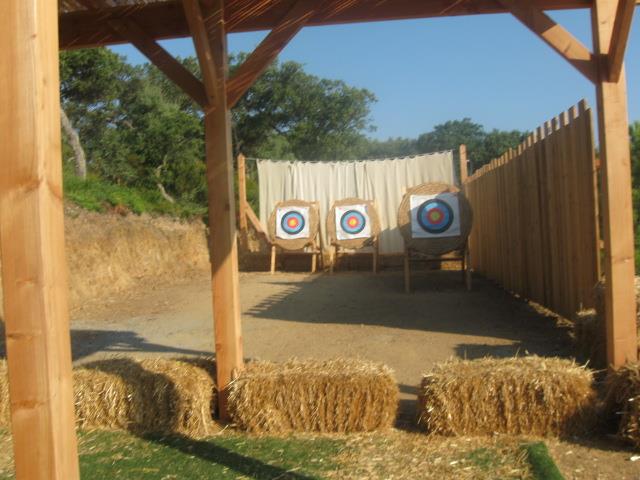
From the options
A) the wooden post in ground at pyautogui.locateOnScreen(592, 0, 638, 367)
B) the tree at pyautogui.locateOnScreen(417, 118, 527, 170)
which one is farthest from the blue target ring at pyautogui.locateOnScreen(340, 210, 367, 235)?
the tree at pyautogui.locateOnScreen(417, 118, 527, 170)

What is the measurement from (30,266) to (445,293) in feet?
26.3

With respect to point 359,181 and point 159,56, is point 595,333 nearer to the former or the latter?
point 159,56

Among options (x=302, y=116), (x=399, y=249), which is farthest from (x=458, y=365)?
(x=302, y=116)

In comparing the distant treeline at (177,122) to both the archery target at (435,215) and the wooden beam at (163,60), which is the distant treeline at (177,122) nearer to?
the archery target at (435,215)

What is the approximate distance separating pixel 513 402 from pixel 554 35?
7.34 ft

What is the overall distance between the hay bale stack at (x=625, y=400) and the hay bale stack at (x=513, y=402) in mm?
93

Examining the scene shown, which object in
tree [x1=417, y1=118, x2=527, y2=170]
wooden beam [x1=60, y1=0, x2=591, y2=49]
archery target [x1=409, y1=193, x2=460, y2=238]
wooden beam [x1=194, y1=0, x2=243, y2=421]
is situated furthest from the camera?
tree [x1=417, y1=118, x2=527, y2=170]

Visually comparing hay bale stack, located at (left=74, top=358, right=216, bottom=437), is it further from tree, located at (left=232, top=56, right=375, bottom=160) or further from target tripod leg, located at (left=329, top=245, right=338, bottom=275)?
tree, located at (left=232, top=56, right=375, bottom=160)

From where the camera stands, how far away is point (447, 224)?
9.99 meters

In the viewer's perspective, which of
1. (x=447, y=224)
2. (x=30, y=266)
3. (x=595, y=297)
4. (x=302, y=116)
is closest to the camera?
(x=30, y=266)

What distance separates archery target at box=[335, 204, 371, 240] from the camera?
1384cm

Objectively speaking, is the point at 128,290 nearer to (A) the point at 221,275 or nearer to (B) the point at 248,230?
(B) the point at 248,230

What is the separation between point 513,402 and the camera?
139 inches

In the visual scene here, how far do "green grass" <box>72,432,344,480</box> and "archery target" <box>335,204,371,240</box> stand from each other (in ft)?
33.6
